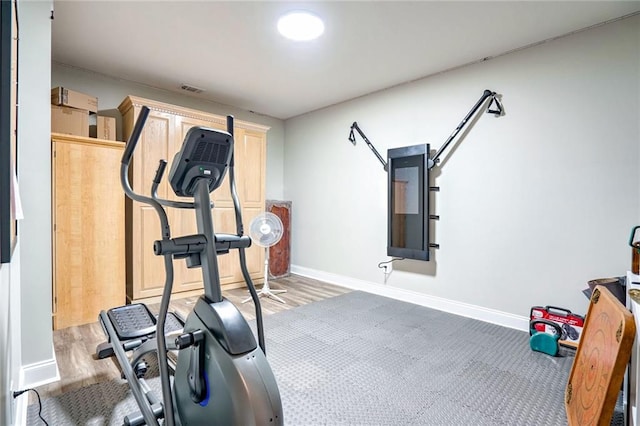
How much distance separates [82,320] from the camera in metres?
2.97

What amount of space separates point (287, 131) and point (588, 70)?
12.8ft

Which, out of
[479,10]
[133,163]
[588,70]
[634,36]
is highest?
[479,10]

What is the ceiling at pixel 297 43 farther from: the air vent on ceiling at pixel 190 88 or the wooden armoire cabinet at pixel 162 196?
the wooden armoire cabinet at pixel 162 196

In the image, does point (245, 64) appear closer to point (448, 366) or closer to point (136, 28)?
point (136, 28)

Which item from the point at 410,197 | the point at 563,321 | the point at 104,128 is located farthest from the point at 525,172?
the point at 104,128

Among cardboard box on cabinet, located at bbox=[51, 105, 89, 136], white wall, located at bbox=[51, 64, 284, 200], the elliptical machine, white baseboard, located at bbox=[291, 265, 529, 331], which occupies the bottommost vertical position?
white baseboard, located at bbox=[291, 265, 529, 331]

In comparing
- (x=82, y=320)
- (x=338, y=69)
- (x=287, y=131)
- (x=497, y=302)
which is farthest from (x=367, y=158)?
(x=82, y=320)

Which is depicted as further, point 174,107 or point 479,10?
point 174,107

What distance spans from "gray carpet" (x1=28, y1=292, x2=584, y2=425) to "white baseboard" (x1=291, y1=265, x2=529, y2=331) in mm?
122

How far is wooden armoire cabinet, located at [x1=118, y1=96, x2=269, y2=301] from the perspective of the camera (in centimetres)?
348

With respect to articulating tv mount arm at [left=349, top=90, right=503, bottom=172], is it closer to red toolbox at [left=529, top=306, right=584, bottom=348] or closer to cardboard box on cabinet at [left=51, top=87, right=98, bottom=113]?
red toolbox at [left=529, top=306, right=584, bottom=348]

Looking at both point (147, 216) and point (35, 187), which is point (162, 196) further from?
point (35, 187)

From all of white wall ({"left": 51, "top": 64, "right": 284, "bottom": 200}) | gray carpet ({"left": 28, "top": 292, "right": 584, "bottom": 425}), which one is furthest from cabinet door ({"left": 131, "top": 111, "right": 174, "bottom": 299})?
gray carpet ({"left": 28, "top": 292, "right": 584, "bottom": 425})

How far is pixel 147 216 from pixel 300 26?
245cm
